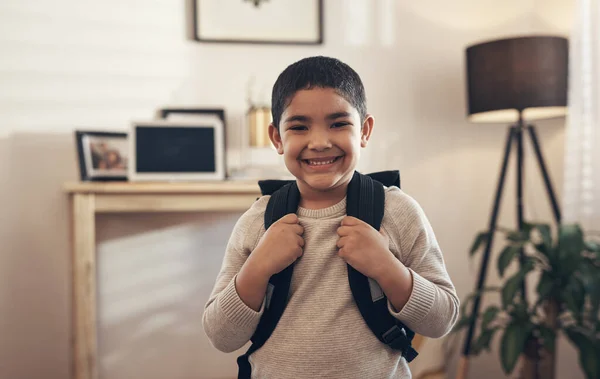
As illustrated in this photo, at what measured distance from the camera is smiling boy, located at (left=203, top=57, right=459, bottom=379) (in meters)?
0.79

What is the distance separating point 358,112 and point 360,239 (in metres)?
0.22

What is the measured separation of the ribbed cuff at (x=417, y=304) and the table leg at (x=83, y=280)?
1.28m

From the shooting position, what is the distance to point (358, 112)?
0.86m

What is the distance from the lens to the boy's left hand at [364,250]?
773mm

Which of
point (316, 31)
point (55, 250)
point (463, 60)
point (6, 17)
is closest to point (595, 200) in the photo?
point (463, 60)

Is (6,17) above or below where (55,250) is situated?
above

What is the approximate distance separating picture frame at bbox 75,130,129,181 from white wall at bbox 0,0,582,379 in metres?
0.11

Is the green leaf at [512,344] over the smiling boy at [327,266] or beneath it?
beneath

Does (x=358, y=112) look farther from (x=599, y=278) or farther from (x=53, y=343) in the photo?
(x=53, y=343)

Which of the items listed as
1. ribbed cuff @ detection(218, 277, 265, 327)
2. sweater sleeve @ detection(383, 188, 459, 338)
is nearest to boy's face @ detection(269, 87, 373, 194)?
sweater sleeve @ detection(383, 188, 459, 338)

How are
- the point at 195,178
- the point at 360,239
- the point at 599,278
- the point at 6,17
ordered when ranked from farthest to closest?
the point at 6,17 → the point at 195,178 → the point at 599,278 → the point at 360,239

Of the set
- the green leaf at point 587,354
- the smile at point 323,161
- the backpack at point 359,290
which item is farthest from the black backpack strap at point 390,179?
the green leaf at point 587,354

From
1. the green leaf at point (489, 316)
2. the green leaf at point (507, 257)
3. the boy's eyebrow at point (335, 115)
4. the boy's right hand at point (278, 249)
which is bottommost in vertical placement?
the green leaf at point (489, 316)

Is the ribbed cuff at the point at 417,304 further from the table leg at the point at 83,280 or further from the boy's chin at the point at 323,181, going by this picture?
the table leg at the point at 83,280
